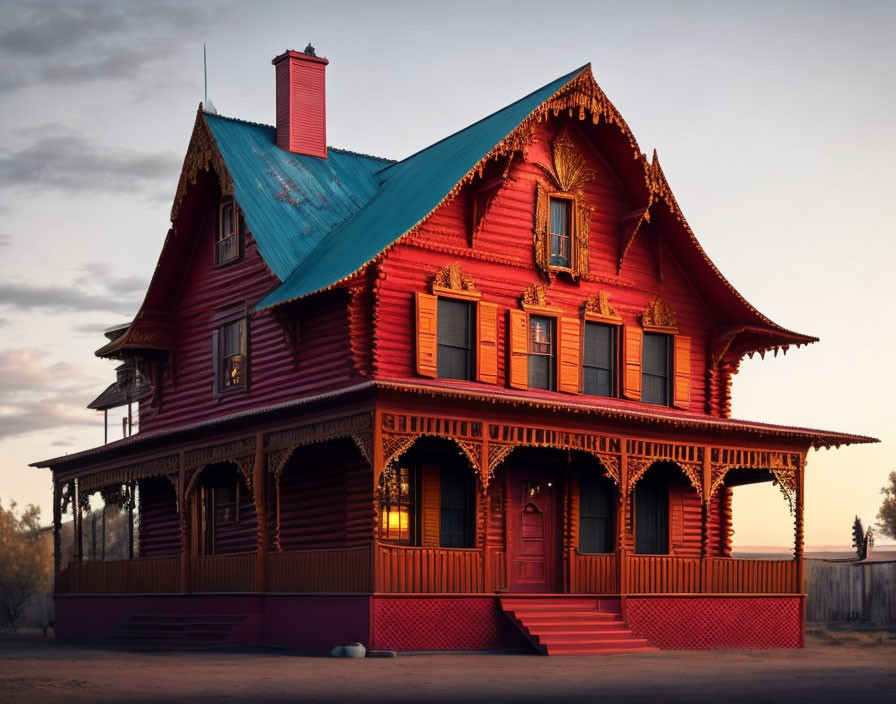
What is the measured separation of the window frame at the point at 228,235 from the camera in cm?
3369

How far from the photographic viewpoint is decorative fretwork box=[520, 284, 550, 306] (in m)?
32.3

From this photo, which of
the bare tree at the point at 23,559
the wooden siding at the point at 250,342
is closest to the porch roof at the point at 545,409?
the wooden siding at the point at 250,342

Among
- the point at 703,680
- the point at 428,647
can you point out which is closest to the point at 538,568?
the point at 428,647

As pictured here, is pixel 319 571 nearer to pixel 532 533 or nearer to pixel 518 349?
pixel 532 533

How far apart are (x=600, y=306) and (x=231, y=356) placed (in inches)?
337

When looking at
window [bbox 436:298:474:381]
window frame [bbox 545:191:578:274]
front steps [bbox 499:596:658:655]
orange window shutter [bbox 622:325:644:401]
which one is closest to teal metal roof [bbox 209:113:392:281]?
window [bbox 436:298:474:381]

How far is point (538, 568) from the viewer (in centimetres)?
3231

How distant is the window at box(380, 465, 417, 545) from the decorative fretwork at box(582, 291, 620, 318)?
592 cm

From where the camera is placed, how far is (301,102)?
119ft

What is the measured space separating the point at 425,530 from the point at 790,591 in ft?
29.1

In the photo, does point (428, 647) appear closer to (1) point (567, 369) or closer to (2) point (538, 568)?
(2) point (538, 568)

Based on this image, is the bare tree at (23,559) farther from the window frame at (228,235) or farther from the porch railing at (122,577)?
the window frame at (228,235)

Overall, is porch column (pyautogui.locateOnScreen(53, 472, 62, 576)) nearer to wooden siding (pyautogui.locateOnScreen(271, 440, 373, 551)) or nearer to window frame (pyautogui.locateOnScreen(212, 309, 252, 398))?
window frame (pyautogui.locateOnScreen(212, 309, 252, 398))

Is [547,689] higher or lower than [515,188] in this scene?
lower
